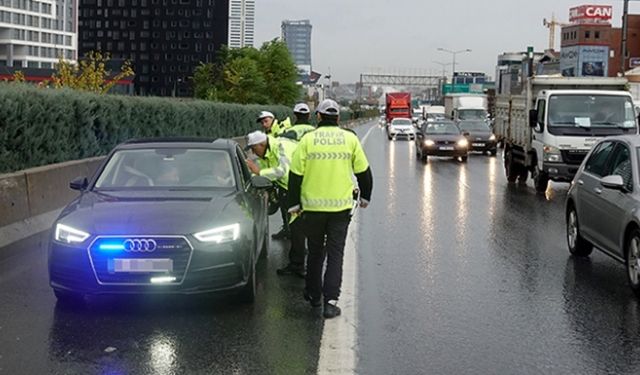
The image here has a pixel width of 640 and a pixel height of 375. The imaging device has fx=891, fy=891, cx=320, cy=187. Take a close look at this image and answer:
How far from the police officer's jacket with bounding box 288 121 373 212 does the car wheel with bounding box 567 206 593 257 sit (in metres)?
4.27

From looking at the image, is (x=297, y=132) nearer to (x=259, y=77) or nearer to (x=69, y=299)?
(x=69, y=299)

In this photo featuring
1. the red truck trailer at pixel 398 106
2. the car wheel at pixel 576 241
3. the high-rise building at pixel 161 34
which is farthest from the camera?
the high-rise building at pixel 161 34

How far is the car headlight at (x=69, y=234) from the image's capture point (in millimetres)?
7121

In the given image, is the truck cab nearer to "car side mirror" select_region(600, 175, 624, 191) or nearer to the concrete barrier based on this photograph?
the concrete barrier

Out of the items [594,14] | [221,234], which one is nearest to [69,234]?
[221,234]

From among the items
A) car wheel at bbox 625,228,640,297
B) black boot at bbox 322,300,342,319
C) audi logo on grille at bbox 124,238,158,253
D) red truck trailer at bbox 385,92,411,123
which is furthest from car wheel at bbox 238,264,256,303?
red truck trailer at bbox 385,92,411,123

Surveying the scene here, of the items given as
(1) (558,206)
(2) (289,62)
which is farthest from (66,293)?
(2) (289,62)

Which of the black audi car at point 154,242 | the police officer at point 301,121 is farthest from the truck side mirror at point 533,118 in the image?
the black audi car at point 154,242

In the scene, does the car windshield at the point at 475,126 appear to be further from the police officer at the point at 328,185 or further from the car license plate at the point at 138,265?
the car license plate at the point at 138,265

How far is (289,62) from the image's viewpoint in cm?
6078

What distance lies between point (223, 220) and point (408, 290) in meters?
2.10

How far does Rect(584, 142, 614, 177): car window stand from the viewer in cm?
1012

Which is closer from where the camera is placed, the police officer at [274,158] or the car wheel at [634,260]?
the car wheel at [634,260]

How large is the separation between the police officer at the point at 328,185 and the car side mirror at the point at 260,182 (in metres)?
1.43
